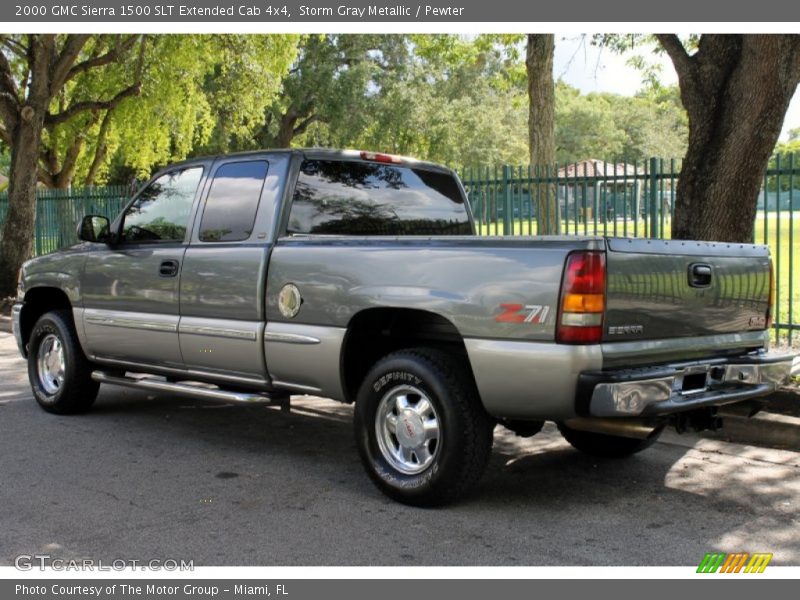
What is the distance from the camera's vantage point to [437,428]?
4977mm

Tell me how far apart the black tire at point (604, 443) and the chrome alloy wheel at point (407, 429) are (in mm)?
1323

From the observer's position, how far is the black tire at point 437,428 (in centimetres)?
483

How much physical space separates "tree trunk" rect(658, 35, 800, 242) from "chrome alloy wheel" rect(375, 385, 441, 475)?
161 inches

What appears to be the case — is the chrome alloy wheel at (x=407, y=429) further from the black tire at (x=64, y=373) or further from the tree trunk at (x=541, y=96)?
the tree trunk at (x=541, y=96)

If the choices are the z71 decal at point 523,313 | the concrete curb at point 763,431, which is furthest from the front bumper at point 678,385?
the concrete curb at point 763,431

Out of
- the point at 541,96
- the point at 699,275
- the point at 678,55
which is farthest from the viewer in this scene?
the point at 541,96

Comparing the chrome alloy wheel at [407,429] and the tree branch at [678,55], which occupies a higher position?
the tree branch at [678,55]

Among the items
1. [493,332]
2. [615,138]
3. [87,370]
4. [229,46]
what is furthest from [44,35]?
[615,138]

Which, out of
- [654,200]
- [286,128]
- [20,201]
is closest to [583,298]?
[654,200]

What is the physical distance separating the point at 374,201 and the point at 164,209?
170 cm

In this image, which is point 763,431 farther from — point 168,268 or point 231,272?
point 168,268

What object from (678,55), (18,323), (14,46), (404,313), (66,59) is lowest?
(18,323)

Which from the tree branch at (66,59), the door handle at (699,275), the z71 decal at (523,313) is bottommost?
the z71 decal at (523,313)

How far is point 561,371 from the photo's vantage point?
14.6 ft
